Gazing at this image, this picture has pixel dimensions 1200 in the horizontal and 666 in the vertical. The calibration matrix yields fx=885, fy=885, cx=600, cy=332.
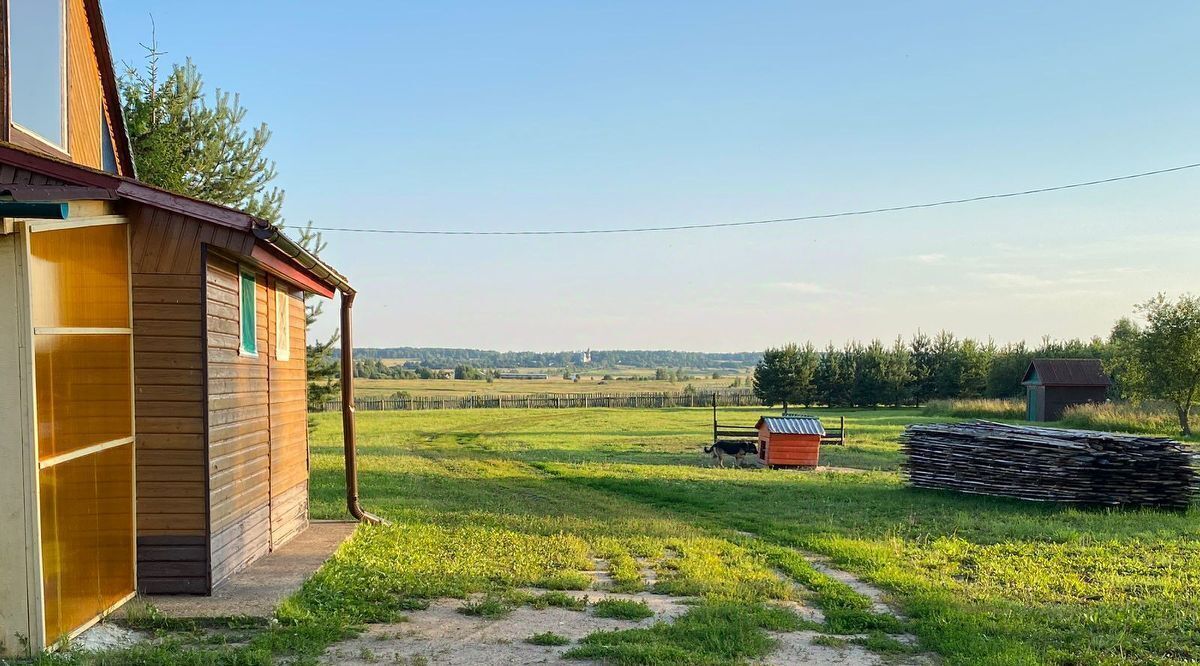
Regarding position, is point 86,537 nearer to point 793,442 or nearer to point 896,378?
point 793,442

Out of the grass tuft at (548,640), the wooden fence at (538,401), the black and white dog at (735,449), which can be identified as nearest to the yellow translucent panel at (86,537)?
the grass tuft at (548,640)

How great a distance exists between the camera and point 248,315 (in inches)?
368

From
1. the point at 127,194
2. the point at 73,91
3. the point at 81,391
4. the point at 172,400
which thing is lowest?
the point at 172,400

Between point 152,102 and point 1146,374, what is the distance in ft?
115

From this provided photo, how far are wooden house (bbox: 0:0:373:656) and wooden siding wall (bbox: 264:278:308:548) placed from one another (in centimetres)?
6

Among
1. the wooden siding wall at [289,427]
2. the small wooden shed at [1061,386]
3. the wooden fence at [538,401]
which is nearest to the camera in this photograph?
the wooden siding wall at [289,427]

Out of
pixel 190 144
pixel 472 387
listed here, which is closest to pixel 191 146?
pixel 190 144

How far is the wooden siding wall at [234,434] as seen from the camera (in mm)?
7973

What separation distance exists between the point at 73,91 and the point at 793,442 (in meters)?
17.8

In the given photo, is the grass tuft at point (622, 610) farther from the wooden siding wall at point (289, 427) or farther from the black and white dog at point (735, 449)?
the black and white dog at point (735, 449)

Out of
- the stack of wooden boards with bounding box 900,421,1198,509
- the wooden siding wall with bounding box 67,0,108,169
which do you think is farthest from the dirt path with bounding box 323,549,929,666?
the stack of wooden boards with bounding box 900,421,1198,509

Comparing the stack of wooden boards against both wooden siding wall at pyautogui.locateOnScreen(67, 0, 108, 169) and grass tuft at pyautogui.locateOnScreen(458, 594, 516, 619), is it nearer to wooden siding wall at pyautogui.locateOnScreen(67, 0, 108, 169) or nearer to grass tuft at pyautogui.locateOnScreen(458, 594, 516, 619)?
grass tuft at pyautogui.locateOnScreen(458, 594, 516, 619)

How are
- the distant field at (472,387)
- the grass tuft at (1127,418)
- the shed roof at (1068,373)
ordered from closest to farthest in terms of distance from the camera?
the grass tuft at (1127,418), the shed roof at (1068,373), the distant field at (472,387)

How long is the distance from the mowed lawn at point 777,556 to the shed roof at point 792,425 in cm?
183
